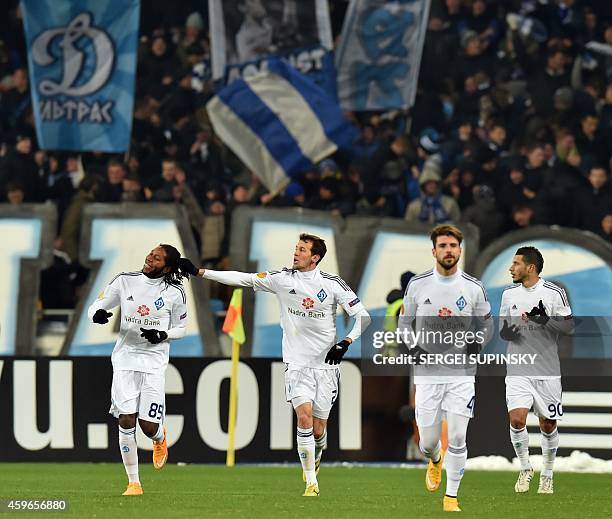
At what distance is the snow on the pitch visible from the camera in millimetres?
17344

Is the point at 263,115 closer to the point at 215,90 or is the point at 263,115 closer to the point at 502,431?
the point at 215,90

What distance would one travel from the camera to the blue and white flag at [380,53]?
19312mm

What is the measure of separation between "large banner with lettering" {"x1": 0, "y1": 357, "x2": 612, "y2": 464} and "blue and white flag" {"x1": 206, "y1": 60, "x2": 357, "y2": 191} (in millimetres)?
2744

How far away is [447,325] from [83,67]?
929 cm

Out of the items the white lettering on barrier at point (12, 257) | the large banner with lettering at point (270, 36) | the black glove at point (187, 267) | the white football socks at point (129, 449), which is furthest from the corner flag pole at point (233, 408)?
the black glove at point (187, 267)

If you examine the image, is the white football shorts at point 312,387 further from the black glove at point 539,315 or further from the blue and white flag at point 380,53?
the blue and white flag at point 380,53

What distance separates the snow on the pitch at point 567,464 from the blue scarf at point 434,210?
9.77 feet

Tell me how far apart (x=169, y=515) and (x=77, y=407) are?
23.3 ft

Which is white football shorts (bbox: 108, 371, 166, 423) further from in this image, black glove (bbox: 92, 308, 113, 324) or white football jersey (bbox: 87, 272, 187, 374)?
black glove (bbox: 92, 308, 113, 324)

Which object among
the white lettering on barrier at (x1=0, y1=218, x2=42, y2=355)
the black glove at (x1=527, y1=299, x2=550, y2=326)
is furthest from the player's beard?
the white lettering on barrier at (x1=0, y1=218, x2=42, y2=355)

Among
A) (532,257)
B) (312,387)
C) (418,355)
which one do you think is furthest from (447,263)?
(532,257)

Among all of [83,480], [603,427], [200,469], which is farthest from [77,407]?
[603,427]

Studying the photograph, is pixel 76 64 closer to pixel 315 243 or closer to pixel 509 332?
pixel 315 243

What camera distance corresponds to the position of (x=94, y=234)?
60.1 ft
